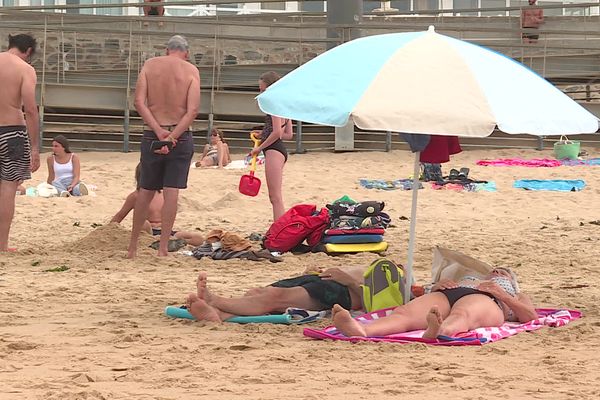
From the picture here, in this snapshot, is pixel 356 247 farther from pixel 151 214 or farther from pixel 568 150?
pixel 568 150

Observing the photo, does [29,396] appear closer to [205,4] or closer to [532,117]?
[532,117]

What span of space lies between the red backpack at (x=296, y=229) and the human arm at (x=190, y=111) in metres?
1.13

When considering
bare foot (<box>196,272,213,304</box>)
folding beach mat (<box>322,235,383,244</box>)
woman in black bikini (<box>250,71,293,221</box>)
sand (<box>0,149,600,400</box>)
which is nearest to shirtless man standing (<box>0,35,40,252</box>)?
sand (<box>0,149,600,400</box>)

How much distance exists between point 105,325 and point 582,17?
16.5 m

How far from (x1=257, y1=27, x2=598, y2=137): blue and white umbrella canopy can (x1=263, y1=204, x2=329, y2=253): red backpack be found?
3.22m

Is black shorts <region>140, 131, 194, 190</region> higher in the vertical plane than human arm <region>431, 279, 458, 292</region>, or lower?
higher

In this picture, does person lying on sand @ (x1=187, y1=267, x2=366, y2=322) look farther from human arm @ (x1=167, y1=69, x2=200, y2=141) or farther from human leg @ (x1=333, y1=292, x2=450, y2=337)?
human arm @ (x1=167, y1=69, x2=200, y2=141)

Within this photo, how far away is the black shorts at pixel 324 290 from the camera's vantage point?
6.21m

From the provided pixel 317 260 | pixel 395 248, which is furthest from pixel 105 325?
pixel 395 248

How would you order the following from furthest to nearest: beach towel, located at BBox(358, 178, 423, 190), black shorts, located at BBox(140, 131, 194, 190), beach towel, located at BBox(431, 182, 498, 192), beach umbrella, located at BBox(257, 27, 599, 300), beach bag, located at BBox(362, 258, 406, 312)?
beach towel, located at BBox(358, 178, 423, 190) < beach towel, located at BBox(431, 182, 498, 192) < black shorts, located at BBox(140, 131, 194, 190) < beach bag, located at BBox(362, 258, 406, 312) < beach umbrella, located at BBox(257, 27, 599, 300)

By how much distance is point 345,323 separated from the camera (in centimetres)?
553

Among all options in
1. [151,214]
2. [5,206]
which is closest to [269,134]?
[151,214]

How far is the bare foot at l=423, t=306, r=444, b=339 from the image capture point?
213 inches

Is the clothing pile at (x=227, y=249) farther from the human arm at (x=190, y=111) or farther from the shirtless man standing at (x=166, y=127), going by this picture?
the human arm at (x=190, y=111)
